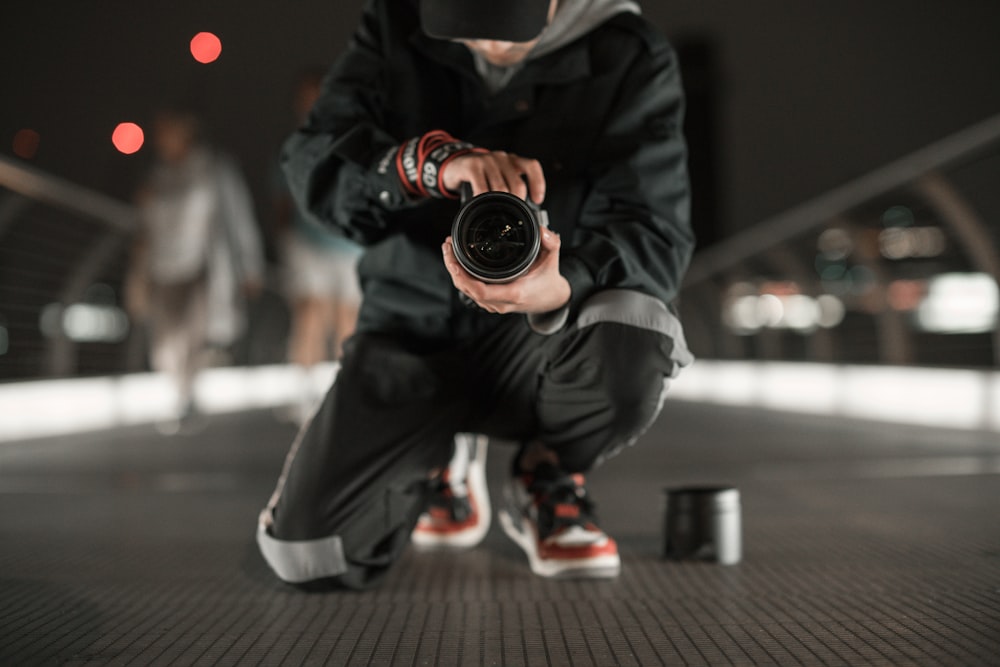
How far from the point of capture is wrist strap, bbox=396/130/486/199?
156 cm

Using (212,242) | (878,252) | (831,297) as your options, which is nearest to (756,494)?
(878,252)

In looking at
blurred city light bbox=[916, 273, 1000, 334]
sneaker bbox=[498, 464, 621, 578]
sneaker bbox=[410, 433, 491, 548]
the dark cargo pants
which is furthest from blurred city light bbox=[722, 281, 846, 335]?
the dark cargo pants

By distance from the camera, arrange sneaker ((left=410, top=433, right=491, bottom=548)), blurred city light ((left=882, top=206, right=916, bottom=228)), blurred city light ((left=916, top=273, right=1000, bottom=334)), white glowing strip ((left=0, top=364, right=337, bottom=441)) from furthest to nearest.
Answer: blurred city light ((left=882, top=206, right=916, bottom=228)) → white glowing strip ((left=0, top=364, right=337, bottom=441)) → blurred city light ((left=916, top=273, right=1000, bottom=334)) → sneaker ((left=410, top=433, right=491, bottom=548))

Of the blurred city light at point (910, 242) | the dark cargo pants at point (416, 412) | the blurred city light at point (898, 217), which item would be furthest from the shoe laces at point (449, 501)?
the blurred city light at point (898, 217)

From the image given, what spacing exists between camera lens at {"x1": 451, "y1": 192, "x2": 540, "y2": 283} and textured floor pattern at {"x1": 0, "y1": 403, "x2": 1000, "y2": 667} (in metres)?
0.51

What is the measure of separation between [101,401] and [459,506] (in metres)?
3.99

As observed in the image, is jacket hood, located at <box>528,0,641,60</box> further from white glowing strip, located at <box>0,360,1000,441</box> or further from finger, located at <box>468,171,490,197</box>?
white glowing strip, located at <box>0,360,1000,441</box>

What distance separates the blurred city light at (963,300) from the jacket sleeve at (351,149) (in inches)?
116

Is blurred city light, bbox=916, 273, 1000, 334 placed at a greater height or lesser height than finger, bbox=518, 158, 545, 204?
greater

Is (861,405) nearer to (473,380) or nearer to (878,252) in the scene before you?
(878,252)

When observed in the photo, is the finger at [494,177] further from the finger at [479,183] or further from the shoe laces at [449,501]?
the shoe laces at [449,501]

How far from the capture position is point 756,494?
2.71 metres

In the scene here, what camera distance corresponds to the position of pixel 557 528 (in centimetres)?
175

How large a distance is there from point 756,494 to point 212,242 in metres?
3.44
